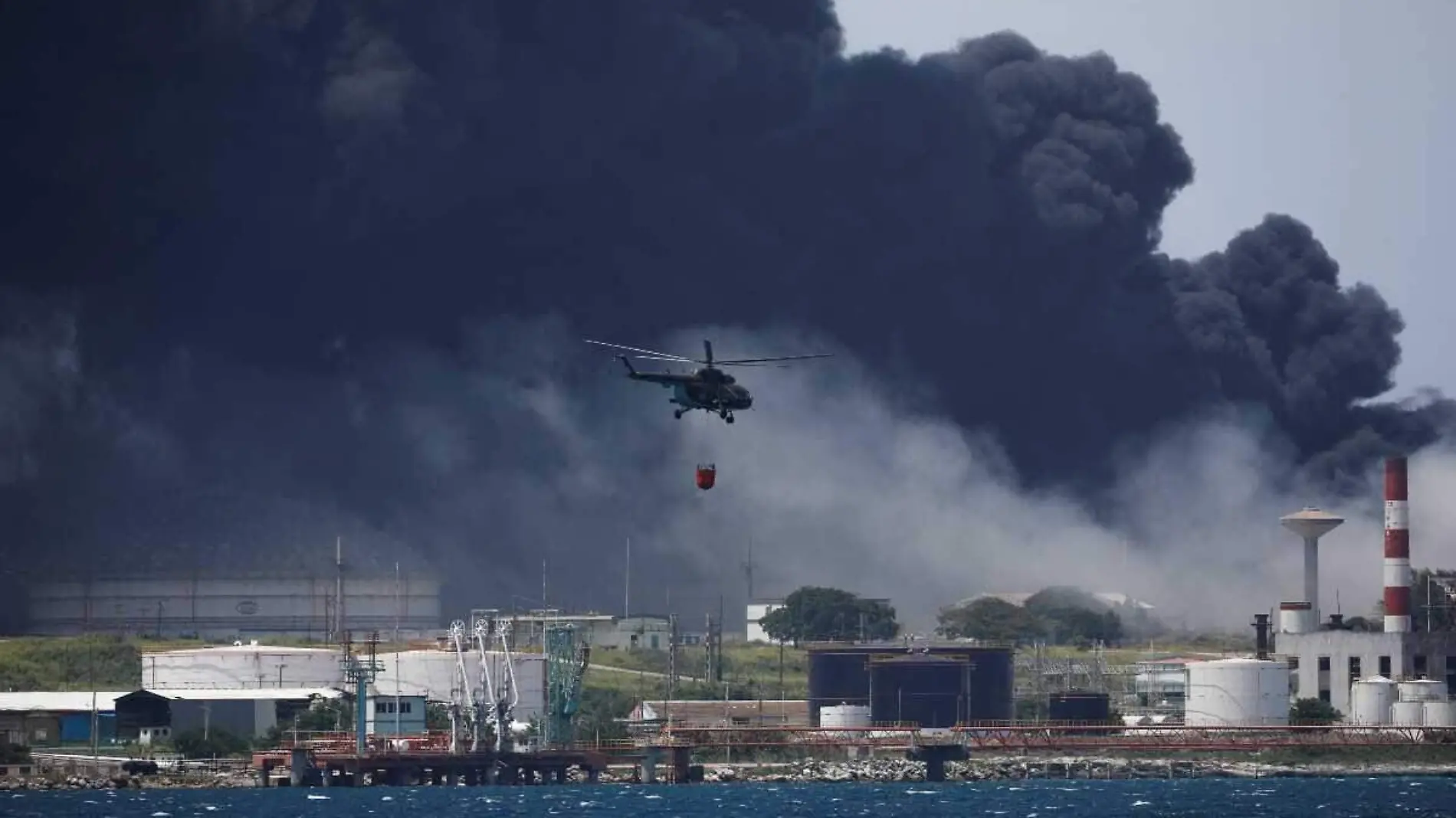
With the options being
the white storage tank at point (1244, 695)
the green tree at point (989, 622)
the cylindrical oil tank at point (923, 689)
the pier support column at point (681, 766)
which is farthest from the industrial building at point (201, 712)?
the green tree at point (989, 622)

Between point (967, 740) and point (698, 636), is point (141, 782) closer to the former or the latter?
point (967, 740)

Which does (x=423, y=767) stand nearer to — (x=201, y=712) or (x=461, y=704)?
(x=461, y=704)

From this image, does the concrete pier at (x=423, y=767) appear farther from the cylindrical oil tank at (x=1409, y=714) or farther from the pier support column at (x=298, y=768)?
the cylindrical oil tank at (x=1409, y=714)

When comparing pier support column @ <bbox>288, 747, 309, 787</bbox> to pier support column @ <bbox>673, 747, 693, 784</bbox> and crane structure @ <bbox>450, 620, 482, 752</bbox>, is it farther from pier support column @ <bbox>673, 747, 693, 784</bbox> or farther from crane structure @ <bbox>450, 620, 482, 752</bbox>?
pier support column @ <bbox>673, 747, 693, 784</bbox>

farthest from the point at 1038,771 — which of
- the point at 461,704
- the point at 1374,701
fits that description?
the point at 461,704

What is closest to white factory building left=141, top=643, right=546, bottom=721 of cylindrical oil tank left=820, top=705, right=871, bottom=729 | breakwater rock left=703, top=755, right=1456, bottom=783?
cylindrical oil tank left=820, top=705, right=871, bottom=729
